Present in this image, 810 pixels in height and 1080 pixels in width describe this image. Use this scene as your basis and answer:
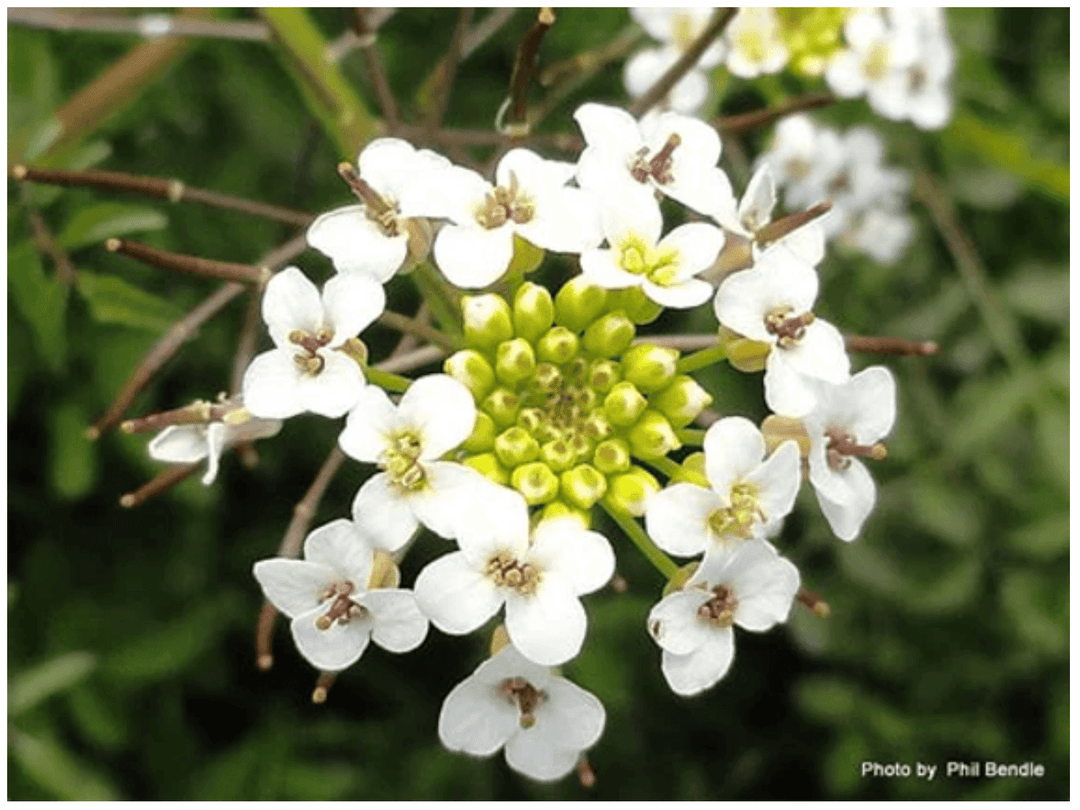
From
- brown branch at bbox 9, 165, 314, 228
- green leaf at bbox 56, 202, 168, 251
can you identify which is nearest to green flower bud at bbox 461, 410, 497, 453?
brown branch at bbox 9, 165, 314, 228

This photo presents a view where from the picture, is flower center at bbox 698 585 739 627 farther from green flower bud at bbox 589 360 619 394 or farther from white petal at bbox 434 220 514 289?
white petal at bbox 434 220 514 289

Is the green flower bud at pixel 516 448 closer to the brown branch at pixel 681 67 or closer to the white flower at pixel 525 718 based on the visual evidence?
the white flower at pixel 525 718

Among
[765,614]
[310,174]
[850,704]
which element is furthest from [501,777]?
[765,614]

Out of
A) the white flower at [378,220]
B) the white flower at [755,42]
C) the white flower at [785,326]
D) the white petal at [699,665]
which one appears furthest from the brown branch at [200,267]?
the white flower at [755,42]

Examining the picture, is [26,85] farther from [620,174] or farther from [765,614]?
[765,614]

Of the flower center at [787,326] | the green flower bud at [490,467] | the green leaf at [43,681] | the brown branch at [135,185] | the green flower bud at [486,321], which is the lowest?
the green leaf at [43,681]
